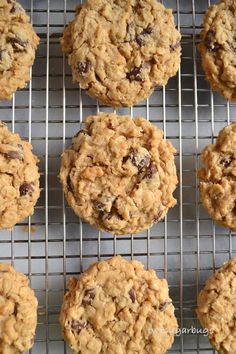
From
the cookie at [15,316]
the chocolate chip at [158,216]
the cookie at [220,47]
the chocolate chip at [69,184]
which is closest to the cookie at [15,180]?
the chocolate chip at [69,184]

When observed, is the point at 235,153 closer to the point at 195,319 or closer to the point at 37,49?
the point at 195,319

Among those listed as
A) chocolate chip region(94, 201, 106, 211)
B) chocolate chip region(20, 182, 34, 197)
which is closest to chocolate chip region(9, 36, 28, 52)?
chocolate chip region(20, 182, 34, 197)

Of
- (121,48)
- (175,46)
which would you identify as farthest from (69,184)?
(175,46)

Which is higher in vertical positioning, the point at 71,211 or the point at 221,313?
the point at 71,211

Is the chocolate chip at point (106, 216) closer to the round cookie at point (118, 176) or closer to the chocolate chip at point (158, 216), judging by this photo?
the round cookie at point (118, 176)

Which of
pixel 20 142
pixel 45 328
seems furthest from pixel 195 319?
pixel 20 142

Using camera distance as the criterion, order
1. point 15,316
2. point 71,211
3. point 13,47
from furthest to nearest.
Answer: point 71,211
point 13,47
point 15,316

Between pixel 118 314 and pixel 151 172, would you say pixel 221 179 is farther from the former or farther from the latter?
pixel 118 314
